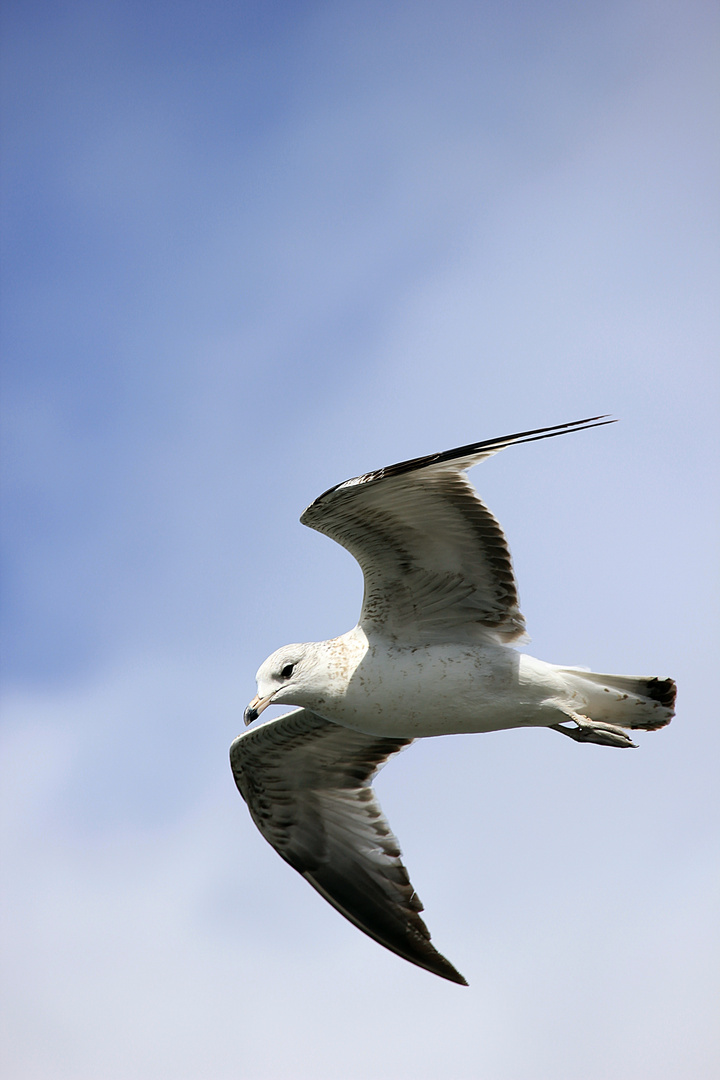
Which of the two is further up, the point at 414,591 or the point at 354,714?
the point at 414,591

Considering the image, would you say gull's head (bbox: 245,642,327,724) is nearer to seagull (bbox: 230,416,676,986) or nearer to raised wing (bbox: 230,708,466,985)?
seagull (bbox: 230,416,676,986)

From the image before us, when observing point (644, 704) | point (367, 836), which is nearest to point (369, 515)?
point (644, 704)

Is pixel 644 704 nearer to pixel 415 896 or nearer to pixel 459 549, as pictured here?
pixel 459 549

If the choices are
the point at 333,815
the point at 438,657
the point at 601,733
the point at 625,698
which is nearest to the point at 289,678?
the point at 438,657

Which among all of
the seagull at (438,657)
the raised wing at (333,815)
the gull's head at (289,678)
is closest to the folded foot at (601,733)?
the seagull at (438,657)

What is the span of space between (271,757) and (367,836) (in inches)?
50.3

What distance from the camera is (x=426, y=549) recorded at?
9.03m

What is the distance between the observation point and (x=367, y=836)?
1095 cm

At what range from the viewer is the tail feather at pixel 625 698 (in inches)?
365

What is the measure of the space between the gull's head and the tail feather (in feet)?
6.96

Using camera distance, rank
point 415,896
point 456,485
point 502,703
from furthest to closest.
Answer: point 415,896, point 502,703, point 456,485

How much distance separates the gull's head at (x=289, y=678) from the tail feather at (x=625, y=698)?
2122 mm

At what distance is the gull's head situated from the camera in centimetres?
922

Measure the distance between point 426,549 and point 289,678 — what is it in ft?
5.39
